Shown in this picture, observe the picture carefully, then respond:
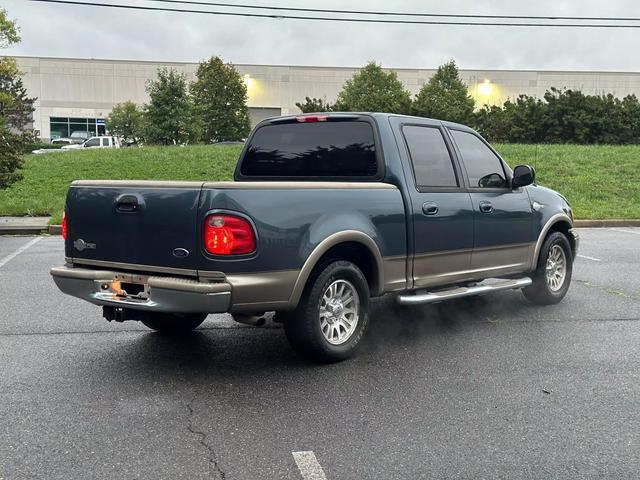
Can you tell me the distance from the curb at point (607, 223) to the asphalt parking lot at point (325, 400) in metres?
10.4

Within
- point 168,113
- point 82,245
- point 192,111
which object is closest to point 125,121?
point 192,111

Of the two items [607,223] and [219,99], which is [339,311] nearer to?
[607,223]

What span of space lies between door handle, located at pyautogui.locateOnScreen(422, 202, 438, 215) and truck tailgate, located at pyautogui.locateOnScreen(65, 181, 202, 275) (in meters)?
2.05

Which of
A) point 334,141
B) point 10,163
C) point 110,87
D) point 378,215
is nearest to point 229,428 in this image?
point 378,215

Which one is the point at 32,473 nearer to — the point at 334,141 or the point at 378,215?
the point at 378,215

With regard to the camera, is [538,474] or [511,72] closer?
[538,474]

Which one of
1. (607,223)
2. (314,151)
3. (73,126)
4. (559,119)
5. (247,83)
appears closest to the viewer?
(314,151)

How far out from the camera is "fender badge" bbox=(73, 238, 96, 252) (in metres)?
Answer: 4.84

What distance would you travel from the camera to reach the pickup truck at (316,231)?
435 cm

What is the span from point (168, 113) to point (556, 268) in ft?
102

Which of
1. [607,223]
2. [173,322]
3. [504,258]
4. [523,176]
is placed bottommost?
[607,223]

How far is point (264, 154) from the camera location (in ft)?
20.2

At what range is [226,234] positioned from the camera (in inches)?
169

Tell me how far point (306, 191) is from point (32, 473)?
2.43 m
